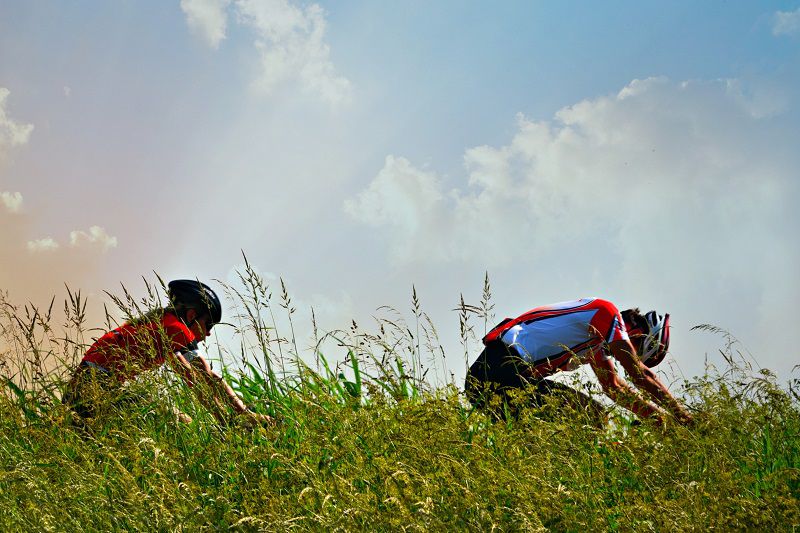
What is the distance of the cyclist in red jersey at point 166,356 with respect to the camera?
4.76 metres

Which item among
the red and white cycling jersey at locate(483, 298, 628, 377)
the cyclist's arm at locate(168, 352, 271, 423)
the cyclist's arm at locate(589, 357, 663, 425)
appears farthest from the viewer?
the red and white cycling jersey at locate(483, 298, 628, 377)

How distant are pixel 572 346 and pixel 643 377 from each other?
1.69 ft

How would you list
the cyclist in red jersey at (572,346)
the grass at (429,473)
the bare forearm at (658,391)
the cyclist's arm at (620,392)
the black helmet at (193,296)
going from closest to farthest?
1. the grass at (429,473)
2. the cyclist's arm at (620,392)
3. the bare forearm at (658,391)
4. the cyclist in red jersey at (572,346)
5. the black helmet at (193,296)

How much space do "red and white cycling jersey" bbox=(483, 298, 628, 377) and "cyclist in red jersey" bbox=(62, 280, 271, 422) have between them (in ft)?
5.40

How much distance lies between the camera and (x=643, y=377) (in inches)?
181

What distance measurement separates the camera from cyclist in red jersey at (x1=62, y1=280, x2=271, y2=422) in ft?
15.6

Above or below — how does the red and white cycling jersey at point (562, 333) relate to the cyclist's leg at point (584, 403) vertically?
above

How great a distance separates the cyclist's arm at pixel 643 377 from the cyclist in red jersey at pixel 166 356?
7.07ft

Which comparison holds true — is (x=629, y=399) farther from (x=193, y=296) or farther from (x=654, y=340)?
(x=193, y=296)

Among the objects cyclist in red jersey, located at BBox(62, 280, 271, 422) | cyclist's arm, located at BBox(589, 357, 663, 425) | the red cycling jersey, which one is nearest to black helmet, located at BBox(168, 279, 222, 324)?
cyclist in red jersey, located at BBox(62, 280, 271, 422)

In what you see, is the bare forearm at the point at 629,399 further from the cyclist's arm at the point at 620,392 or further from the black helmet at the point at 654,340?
the black helmet at the point at 654,340

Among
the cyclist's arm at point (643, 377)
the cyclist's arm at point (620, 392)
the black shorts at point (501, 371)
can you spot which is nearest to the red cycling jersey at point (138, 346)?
the black shorts at point (501, 371)

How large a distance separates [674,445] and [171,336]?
3.22m

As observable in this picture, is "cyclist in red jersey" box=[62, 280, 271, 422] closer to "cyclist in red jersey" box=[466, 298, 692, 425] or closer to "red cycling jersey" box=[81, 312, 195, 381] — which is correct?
"red cycling jersey" box=[81, 312, 195, 381]
